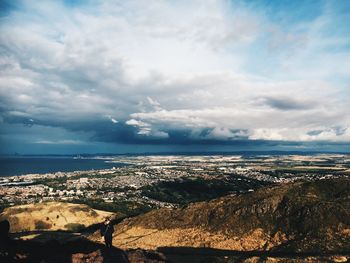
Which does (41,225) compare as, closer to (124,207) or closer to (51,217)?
(51,217)

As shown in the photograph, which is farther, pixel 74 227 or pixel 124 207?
pixel 124 207

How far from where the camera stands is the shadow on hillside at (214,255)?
42.0 metres

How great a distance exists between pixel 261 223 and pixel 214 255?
11418 mm

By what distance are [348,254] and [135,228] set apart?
35468mm

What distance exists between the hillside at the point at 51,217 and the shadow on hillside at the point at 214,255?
4384 centimetres

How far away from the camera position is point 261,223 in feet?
180

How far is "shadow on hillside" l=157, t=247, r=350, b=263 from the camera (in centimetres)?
4203

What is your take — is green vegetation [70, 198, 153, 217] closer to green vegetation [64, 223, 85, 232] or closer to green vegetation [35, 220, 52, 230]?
green vegetation [64, 223, 85, 232]

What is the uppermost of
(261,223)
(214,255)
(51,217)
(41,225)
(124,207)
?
(261,223)

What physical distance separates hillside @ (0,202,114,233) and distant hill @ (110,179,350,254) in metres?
25.1

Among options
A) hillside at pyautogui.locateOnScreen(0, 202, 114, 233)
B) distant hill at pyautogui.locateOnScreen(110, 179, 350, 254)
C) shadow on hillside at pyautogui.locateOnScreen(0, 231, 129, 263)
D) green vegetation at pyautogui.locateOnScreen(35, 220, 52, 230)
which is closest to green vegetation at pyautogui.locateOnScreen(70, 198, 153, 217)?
hillside at pyautogui.locateOnScreen(0, 202, 114, 233)

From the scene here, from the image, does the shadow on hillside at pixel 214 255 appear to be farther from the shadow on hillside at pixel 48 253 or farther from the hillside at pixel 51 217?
the hillside at pixel 51 217

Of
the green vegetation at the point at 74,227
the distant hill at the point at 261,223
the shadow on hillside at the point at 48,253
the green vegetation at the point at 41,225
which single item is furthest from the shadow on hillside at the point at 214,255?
the green vegetation at the point at 41,225

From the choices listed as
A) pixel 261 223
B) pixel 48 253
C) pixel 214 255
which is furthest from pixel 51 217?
pixel 48 253
